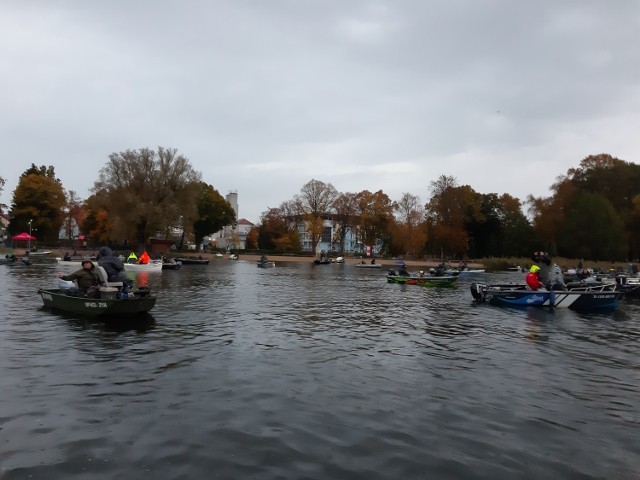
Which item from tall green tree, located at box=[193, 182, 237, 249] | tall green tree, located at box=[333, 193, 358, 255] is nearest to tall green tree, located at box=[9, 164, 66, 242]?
tall green tree, located at box=[193, 182, 237, 249]

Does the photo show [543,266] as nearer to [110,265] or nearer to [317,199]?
[110,265]

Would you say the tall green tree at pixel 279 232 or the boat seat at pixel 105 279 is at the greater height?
the tall green tree at pixel 279 232

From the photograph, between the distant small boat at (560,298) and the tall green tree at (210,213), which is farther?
the tall green tree at (210,213)

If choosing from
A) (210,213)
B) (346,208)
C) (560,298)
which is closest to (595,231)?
(346,208)

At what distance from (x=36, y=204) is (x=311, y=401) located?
320 feet

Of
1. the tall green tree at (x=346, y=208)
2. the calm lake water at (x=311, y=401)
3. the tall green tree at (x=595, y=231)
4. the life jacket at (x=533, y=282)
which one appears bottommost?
the calm lake water at (x=311, y=401)

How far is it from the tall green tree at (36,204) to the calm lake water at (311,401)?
83.8 meters

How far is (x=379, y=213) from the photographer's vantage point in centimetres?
10306

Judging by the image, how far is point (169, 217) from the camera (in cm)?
7212

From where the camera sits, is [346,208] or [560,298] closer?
[560,298]

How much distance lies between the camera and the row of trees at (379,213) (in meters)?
73.1

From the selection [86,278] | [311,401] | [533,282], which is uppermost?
[86,278]

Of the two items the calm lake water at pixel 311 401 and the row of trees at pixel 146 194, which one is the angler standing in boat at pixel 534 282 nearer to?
the calm lake water at pixel 311 401

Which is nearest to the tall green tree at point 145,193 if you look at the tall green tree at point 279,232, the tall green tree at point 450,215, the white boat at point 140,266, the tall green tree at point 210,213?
the white boat at point 140,266
